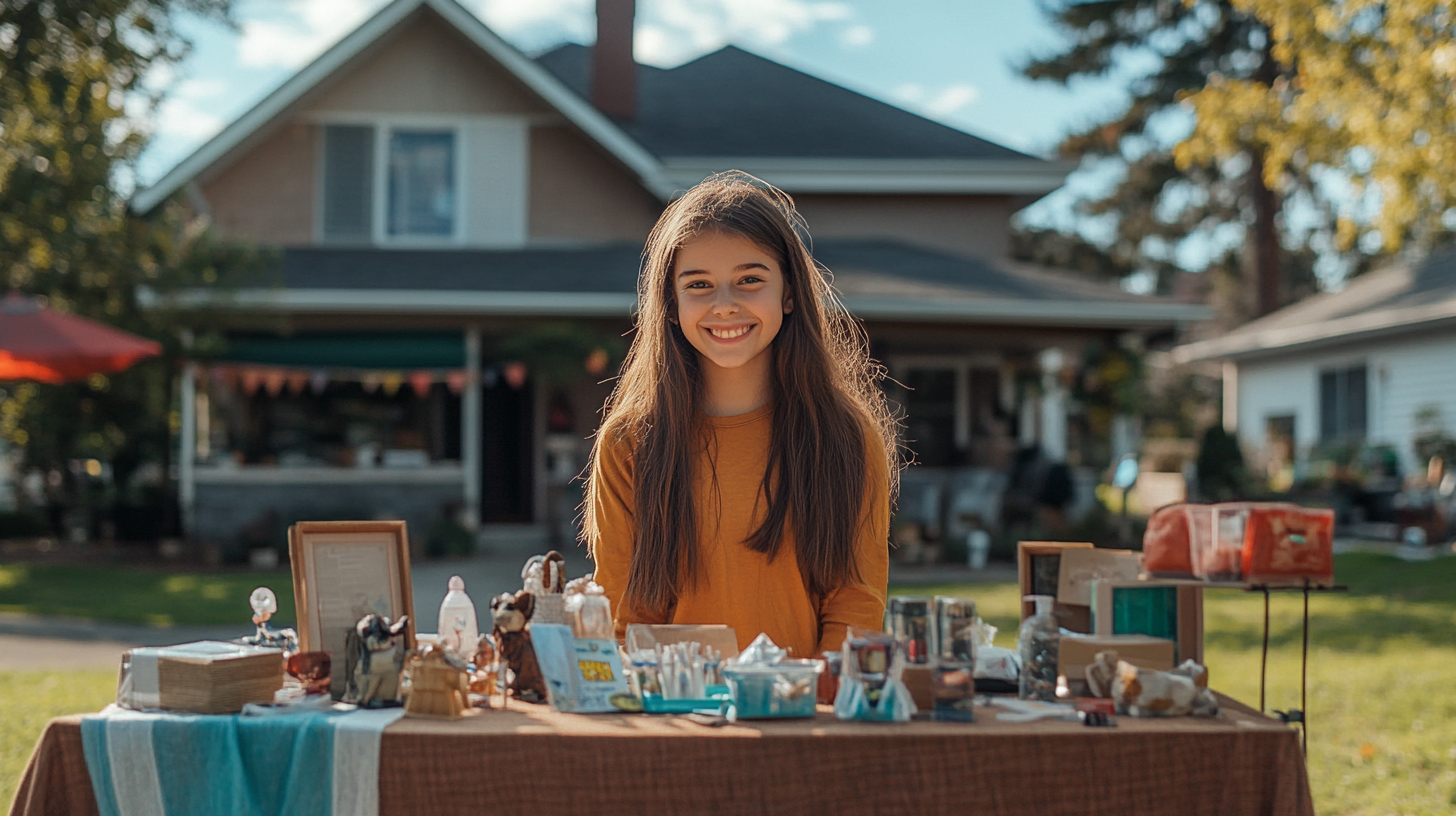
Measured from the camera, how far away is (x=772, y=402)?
268 cm

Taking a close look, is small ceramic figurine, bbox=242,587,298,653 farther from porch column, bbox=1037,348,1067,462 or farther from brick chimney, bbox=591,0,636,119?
porch column, bbox=1037,348,1067,462

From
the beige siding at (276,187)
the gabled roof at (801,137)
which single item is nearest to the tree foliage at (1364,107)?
the gabled roof at (801,137)

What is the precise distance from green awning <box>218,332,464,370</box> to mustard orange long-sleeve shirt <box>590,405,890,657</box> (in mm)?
11066

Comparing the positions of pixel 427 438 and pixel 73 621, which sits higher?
pixel 427 438

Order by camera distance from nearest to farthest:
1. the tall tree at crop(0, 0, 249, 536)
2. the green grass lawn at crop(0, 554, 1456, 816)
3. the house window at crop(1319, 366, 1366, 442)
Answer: the green grass lawn at crop(0, 554, 1456, 816) → the tall tree at crop(0, 0, 249, 536) → the house window at crop(1319, 366, 1366, 442)

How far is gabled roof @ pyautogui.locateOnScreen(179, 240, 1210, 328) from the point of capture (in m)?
12.9

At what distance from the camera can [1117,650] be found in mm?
2232

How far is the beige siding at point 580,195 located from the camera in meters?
15.1

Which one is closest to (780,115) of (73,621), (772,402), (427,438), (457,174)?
(457,174)

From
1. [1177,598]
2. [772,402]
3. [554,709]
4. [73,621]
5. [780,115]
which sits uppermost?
[780,115]

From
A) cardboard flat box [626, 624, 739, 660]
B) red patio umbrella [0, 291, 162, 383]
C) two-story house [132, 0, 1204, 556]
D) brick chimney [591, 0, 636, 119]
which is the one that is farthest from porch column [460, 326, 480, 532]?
cardboard flat box [626, 624, 739, 660]

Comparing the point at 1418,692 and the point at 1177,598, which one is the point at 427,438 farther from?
the point at 1177,598

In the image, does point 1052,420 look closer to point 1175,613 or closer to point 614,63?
point 614,63

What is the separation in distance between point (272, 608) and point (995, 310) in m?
11.2
